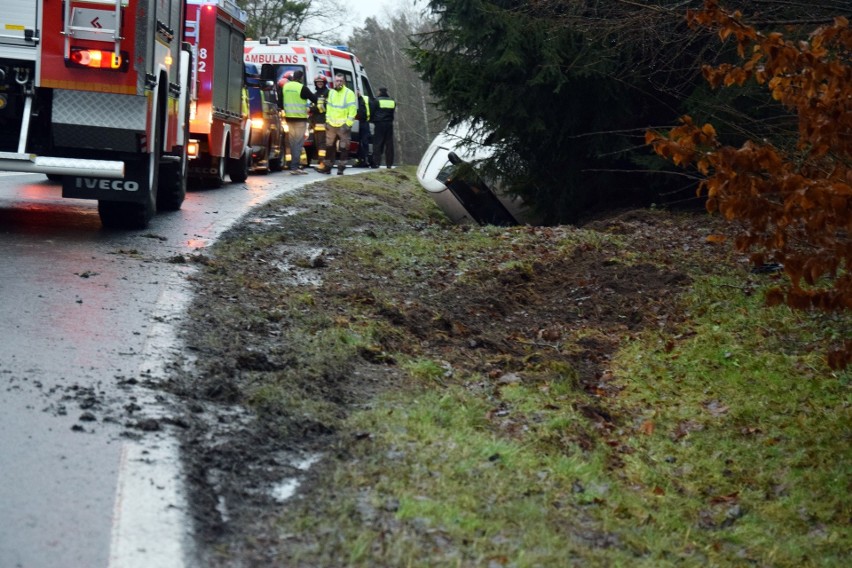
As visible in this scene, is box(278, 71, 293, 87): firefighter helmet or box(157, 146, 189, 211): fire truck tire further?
box(278, 71, 293, 87): firefighter helmet

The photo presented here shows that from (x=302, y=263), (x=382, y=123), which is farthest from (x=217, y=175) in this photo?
(x=382, y=123)

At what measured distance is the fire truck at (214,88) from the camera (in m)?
18.5

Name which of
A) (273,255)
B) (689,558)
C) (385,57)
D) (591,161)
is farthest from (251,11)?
(689,558)

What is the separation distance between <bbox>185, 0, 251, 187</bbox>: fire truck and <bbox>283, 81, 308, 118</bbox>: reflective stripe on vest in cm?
498

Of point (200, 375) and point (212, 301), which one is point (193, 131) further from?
point (200, 375)

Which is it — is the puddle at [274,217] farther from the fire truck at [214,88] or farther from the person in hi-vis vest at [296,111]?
the person in hi-vis vest at [296,111]

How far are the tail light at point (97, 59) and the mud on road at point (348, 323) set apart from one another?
1.82 meters

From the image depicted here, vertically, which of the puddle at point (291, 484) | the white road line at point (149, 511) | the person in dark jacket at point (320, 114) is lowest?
the puddle at point (291, 484)

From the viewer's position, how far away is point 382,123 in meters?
33.9

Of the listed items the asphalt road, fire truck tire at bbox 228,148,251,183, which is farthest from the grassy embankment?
fire truck tire at bbox 228,148,251,183

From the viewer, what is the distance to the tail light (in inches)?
398

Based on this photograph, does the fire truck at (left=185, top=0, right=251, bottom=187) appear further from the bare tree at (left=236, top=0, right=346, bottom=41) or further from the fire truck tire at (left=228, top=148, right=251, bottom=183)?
Answer: the bare tree at (left=236, top=0, right=346, bottom=41)

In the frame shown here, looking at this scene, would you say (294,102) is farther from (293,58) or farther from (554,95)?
(554,95)

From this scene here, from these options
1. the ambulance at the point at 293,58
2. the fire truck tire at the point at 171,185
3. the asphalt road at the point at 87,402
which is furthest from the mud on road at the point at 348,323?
the ambulance at the point at 293,58
